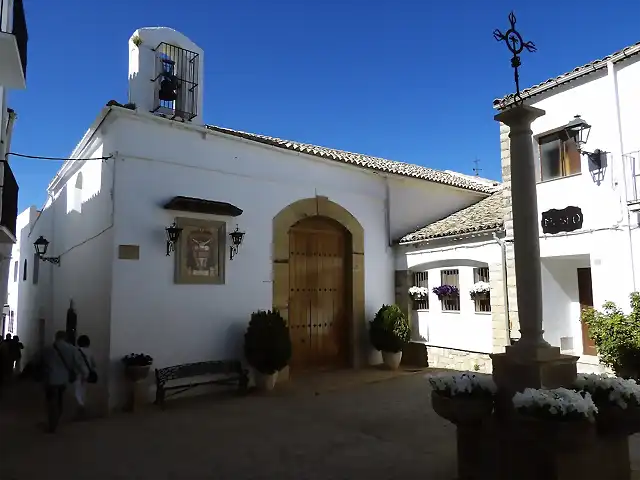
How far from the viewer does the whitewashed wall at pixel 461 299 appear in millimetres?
10180

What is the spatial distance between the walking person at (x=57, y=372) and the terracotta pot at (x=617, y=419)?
244 inches

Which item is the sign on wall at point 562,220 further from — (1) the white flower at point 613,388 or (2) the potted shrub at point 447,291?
(1) the white flower at point 613,388

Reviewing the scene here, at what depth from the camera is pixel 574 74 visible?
8773mm

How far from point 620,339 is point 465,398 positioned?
5.09 m

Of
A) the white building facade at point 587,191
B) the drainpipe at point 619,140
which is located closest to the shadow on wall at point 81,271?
the white building facade at point 587,191

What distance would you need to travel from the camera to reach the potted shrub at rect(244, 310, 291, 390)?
338 inches

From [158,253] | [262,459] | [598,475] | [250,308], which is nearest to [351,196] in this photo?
[250,308]

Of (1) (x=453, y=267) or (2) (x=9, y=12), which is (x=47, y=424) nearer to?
(2) (x=9, y=12)

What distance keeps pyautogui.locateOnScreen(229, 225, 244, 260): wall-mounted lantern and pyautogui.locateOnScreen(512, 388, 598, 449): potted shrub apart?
627 centimetres

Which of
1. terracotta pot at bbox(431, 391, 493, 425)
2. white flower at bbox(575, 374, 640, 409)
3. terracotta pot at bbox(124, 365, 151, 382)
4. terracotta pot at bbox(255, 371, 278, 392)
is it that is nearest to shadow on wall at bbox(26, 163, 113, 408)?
terracotta pot at bbox(124, 365, 151, 382)

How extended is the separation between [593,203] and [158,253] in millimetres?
7633

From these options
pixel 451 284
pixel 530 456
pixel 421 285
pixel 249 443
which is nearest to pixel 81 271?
pixel 249 443

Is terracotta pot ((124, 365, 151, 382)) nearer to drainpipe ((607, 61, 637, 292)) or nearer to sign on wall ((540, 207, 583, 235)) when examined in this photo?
sign on wall ((540, 207, 583, 235))

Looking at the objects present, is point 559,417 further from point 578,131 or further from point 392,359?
point 392,359
